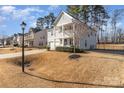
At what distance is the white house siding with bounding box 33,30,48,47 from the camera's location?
9.00 m

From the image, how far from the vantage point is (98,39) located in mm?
8539

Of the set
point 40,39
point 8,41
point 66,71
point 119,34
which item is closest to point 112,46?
point 119,34

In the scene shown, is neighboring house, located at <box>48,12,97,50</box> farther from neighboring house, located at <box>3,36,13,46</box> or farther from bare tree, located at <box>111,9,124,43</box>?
neighboring house, located at <box>3,36,13,46</box>

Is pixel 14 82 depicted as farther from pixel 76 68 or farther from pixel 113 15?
pixel 113 15

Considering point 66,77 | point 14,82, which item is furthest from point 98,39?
point 14,82

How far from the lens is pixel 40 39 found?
9258mm

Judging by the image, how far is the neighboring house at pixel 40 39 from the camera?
29.5ft

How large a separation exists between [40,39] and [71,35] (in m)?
1.23

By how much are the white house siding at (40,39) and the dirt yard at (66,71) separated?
1.43ft

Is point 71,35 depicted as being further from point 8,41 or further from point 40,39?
point 8,41

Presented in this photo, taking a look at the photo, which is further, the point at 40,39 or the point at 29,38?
the point at 40,39

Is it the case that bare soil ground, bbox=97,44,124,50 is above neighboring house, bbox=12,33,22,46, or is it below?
below

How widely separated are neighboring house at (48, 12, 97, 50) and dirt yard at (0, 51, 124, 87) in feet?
1.28

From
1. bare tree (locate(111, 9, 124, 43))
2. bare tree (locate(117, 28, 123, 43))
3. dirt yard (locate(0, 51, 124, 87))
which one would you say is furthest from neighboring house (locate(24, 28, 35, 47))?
bare tree (locate(117, 28, 123, 43))
